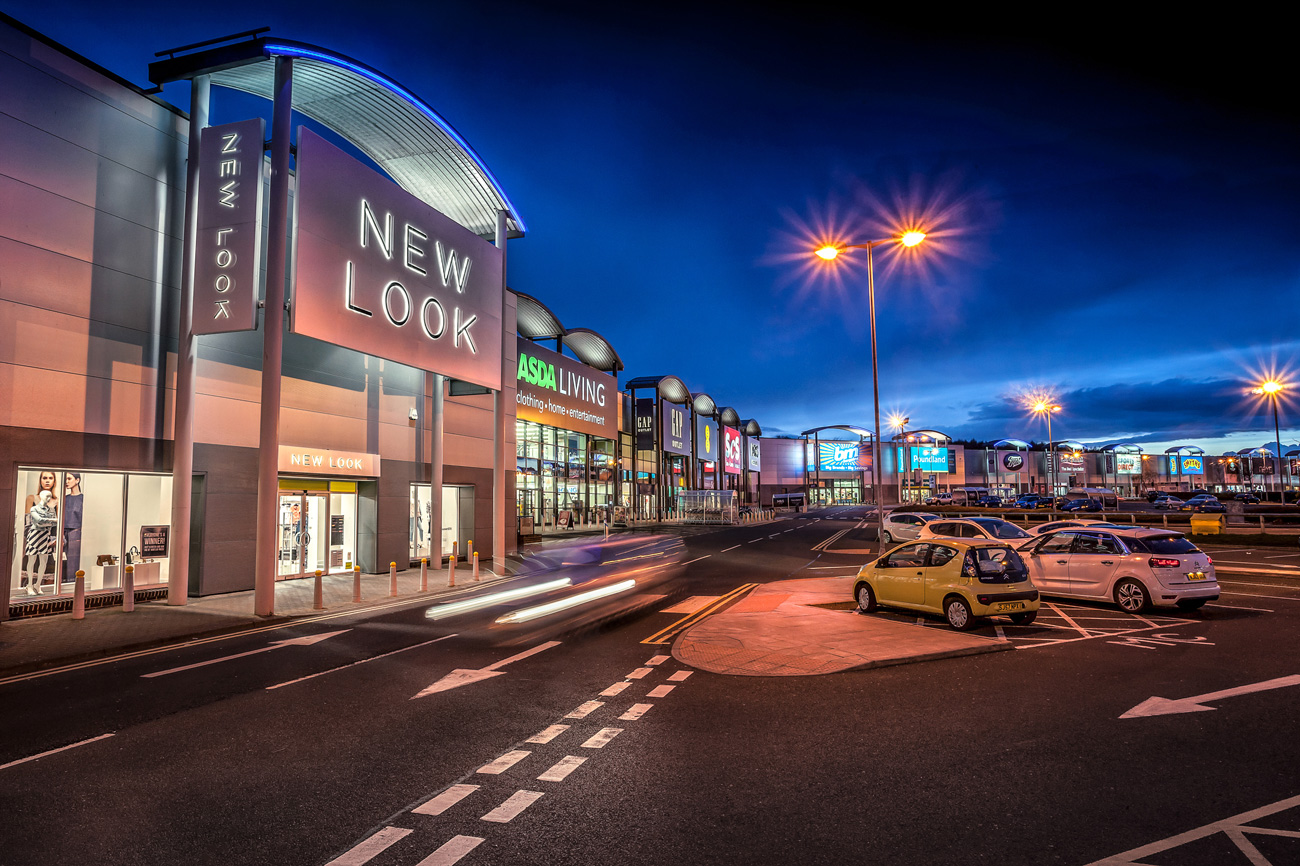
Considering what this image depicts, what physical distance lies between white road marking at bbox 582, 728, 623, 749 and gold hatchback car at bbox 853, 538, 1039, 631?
7517 mm

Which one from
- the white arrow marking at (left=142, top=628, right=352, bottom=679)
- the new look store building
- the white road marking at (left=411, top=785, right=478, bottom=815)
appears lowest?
the white arrow marking at (left=142, top=628, right=352, bottom=679)

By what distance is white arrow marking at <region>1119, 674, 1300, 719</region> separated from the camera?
7.29 m

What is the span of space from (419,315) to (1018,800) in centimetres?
1847

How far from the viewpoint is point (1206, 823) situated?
15.5 feet

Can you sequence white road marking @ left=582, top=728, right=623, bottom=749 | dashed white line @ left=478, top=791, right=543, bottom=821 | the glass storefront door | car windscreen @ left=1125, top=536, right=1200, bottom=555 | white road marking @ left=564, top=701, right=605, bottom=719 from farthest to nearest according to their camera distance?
the glass storefront door < car windscreen @ left=1125, top=536, right=1200, bottom=555 < white road marking @ left=564, top=701, right=605, bottom=719 < white road marking @ left=582, top=728, right=623, bottom=749 < dashed white line @ left=478, top=791, right=543, bottom=821

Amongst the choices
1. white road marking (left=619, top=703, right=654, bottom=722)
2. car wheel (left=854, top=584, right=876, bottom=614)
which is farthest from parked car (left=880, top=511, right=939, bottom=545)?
white road marking (left=619, top=703, right=654, bottom=722)

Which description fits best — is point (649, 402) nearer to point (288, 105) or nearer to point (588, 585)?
point (588, 585)

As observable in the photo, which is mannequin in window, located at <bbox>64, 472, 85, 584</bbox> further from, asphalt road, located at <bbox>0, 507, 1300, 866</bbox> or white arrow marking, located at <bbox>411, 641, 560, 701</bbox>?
white arrow marking, located at <bbox>411, 641, 560, 701</bbox>

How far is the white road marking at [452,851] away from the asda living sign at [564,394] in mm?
30200

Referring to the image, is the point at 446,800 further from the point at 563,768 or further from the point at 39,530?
the point at 39,530

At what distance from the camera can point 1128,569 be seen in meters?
13.6

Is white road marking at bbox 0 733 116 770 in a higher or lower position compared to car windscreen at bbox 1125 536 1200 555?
lower

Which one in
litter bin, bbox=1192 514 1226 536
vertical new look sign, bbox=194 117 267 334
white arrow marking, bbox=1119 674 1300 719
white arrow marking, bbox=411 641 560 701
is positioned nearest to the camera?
white arrow marking, bbox=1119 674 1300 719

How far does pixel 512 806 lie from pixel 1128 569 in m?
13.1
